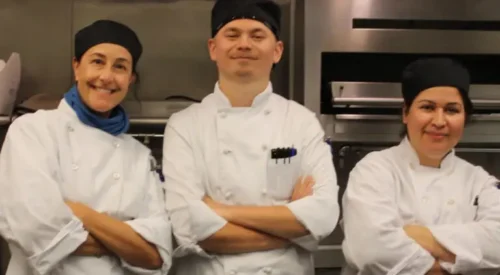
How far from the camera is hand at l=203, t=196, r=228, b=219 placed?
1519 mm

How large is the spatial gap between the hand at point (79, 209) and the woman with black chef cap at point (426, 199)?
60 cm

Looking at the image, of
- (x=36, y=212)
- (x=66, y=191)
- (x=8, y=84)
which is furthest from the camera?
(x=8, y=84)

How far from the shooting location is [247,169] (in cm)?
161

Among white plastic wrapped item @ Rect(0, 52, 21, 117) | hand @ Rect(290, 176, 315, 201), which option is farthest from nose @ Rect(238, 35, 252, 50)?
white plastic wrapped item @ Rect(0, 52, 21, 117)

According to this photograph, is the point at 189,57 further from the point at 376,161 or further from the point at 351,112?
the point at 376,161

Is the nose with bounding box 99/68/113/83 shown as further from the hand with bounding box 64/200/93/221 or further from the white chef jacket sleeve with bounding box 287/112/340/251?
the white chef jacket sleeve with bounding box 287/112/340/251

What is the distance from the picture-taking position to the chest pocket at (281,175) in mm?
1604

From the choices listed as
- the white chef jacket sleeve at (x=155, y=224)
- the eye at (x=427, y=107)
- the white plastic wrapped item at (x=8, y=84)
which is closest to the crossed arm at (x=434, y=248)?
the eye at (x=427, y=107)

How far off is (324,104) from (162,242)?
0.78m

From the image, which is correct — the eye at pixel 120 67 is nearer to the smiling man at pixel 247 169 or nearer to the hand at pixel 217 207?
the smiling man at pixel 247 169

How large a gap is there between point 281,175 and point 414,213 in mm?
333

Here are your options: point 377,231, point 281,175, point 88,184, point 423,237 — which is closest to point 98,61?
point 88,184

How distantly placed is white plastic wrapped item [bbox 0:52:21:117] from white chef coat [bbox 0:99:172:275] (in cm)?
52

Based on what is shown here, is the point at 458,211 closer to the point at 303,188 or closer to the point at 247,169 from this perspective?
the point at 303,188
